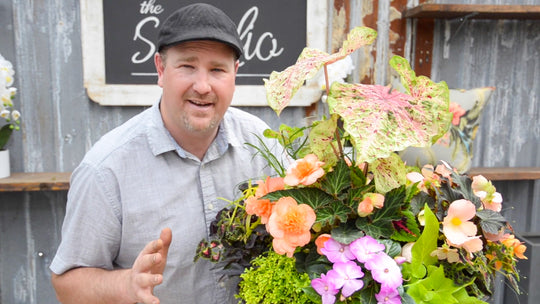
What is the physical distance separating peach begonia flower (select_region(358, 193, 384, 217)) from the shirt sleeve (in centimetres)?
70

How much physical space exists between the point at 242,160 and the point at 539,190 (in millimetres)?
1939

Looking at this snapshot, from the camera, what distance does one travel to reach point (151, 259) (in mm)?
780

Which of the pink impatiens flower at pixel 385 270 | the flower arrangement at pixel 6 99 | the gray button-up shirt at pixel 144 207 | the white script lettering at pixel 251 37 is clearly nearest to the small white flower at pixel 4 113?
the flower arrangement at pixel 6 99

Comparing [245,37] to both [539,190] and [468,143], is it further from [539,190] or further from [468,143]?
[539,190]

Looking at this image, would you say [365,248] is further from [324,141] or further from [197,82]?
[197,82]

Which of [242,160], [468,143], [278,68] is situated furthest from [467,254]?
[278,68]

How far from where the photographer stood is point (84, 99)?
78.2 inches

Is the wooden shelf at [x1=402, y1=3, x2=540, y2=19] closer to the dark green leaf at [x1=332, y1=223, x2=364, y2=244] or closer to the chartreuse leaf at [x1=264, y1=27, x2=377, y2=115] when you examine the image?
the chartreuse leaf at [x1=264, y1=27, x2=377, y2=115]

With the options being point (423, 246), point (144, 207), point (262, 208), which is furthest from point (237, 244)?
point (144, 207)

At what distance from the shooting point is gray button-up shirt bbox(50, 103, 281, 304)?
106 centimetres

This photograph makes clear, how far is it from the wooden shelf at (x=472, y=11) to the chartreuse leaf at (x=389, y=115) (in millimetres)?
1425

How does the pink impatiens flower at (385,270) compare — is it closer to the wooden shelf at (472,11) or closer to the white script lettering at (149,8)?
the wooden shelf at (472,11)

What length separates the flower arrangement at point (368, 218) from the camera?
22.8 inches

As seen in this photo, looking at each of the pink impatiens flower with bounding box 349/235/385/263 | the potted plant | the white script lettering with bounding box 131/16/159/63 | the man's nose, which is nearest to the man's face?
the man's nose
